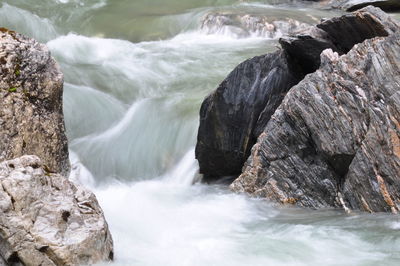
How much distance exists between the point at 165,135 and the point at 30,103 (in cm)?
375

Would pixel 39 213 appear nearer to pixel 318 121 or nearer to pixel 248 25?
pixel 318 121

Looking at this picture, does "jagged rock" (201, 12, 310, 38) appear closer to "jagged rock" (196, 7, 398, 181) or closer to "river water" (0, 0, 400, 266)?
"river water" (0, 0, 400, 266)

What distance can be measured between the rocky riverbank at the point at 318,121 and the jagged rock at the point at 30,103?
2.67 m

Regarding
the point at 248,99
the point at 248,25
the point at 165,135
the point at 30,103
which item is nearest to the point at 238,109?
the point at 248,99

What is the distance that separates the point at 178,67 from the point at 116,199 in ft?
21.3

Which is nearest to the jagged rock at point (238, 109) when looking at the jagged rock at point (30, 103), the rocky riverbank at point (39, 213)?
the jagged rock at point (30, 103)

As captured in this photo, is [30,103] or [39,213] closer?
[39,213]

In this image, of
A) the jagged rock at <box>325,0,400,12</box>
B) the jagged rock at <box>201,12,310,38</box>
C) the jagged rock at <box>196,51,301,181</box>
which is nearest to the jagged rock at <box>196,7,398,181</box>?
the jagged rock at <box>196,51,301,181</box>

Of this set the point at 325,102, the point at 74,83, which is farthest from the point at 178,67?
the point at 325,102

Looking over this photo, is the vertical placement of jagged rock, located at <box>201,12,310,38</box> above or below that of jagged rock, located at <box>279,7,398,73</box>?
below

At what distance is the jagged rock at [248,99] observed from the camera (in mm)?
8992

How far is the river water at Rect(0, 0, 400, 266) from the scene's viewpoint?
6.14 metres

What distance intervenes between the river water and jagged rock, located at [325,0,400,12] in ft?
3.73

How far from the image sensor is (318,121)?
25.6ft
